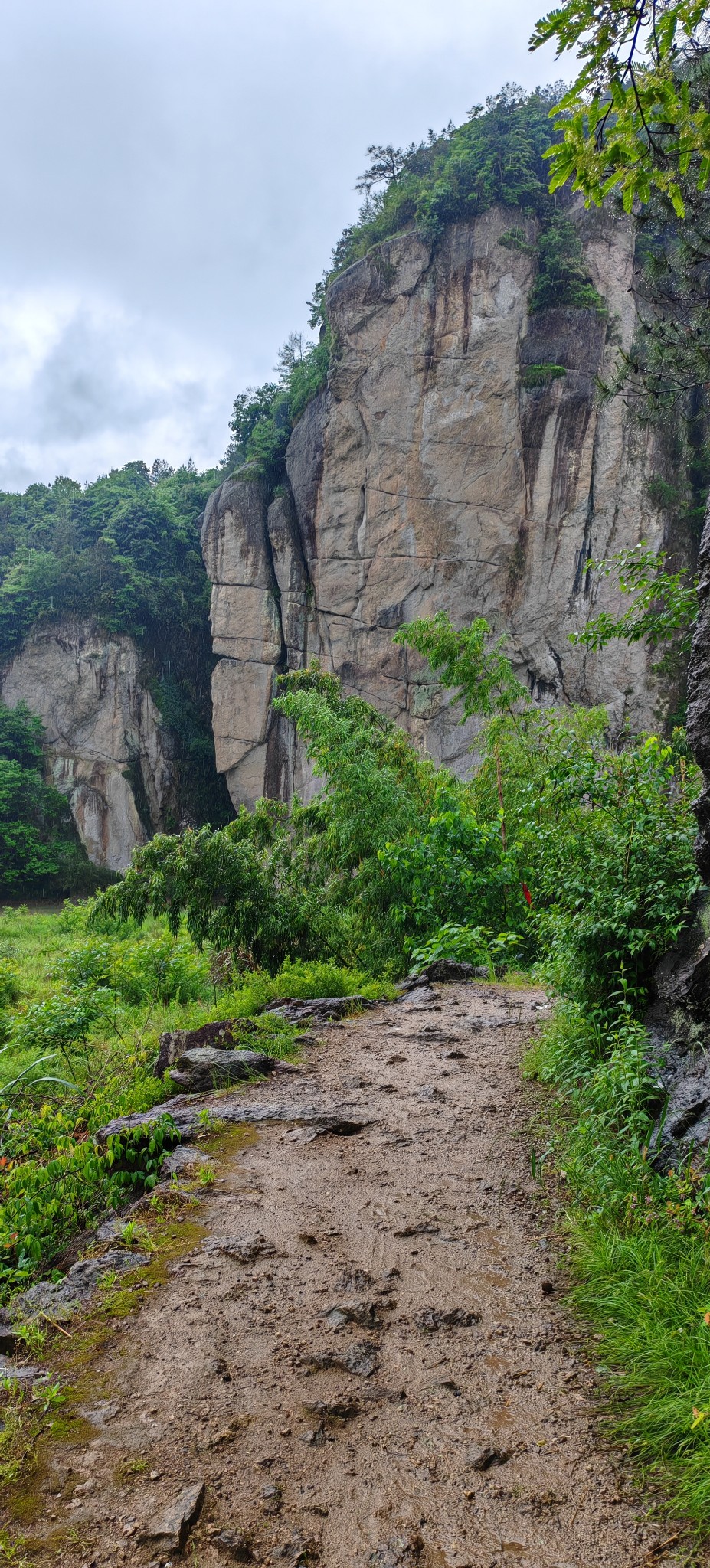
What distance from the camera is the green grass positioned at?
1.79 metres

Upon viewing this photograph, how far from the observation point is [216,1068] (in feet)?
14.8

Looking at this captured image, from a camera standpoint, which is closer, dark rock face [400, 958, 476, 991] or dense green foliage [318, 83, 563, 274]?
dark rock face [400, 958, 476, 991]

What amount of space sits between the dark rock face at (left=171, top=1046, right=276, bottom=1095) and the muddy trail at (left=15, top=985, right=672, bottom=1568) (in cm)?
90

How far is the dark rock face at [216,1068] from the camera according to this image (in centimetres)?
443

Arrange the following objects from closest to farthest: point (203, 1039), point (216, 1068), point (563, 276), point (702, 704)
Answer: point (702, 704) → point (216, 1068) → point (203, 1039) → point (563, 276)

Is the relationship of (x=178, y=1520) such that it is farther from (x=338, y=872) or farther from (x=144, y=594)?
(x=144, y=594)

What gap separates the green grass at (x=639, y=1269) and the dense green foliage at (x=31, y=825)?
22.8 metres

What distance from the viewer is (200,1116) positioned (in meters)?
3.82

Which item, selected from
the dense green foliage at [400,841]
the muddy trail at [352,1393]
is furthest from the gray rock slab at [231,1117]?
the dense green foliage at [400,841]

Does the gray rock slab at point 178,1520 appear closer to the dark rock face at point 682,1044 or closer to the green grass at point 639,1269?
the green grass at point 639,1269

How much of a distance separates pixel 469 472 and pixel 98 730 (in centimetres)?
1376

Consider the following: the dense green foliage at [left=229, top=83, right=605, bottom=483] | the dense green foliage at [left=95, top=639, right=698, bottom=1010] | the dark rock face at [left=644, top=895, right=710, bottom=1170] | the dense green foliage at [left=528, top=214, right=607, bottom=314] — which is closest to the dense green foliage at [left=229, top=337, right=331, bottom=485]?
the dense green foliage at [left=229, top=83, right=605, bottom=483]

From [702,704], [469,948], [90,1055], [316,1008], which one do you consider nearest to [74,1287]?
[702,704]

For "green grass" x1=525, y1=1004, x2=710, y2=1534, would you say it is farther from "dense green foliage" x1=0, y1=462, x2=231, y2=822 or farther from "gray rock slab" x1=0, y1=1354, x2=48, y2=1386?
"dense green foliage" x1=0, y1=462, x2=231, y2=822
